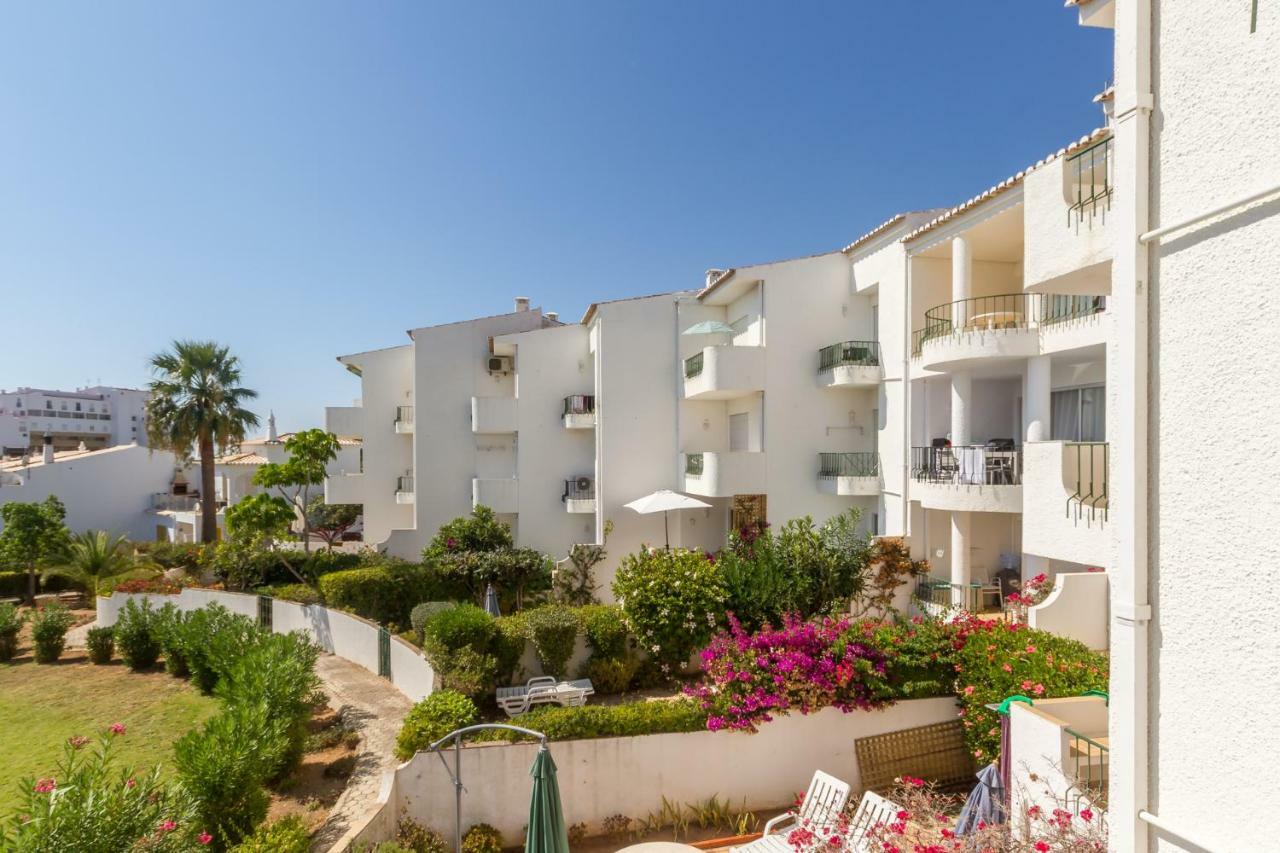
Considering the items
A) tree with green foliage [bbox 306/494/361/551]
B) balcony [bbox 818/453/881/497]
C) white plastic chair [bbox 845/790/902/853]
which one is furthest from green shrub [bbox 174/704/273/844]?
tree with green foliage [bbox 306/494/361/551]

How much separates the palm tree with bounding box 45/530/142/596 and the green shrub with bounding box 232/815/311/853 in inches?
944

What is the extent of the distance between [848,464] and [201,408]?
94.5 ft

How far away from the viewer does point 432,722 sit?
980 centimetres

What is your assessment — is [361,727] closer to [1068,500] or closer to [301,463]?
[301,463]

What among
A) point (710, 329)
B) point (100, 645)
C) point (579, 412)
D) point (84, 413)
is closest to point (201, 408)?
point (100, 645)

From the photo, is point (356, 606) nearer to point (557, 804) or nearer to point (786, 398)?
point (557, 804)

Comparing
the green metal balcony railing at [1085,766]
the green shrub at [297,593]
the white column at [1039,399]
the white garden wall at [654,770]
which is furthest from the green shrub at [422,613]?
the white column at [1039,399]

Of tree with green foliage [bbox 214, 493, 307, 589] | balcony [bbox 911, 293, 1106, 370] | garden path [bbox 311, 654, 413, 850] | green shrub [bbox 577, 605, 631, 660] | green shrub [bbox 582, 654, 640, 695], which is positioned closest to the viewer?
garden path [bbox 311, 654, 413, 850]

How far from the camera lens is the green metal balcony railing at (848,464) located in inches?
692

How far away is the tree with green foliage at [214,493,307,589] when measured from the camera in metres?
19.1

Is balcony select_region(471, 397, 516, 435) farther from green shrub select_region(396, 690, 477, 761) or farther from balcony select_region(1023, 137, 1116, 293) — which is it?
balcony select_region(1023, 137, 1116, 293)

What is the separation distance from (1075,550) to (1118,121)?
759 centimetres

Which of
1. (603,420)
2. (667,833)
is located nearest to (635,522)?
(603,420)

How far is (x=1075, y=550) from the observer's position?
931 cm
